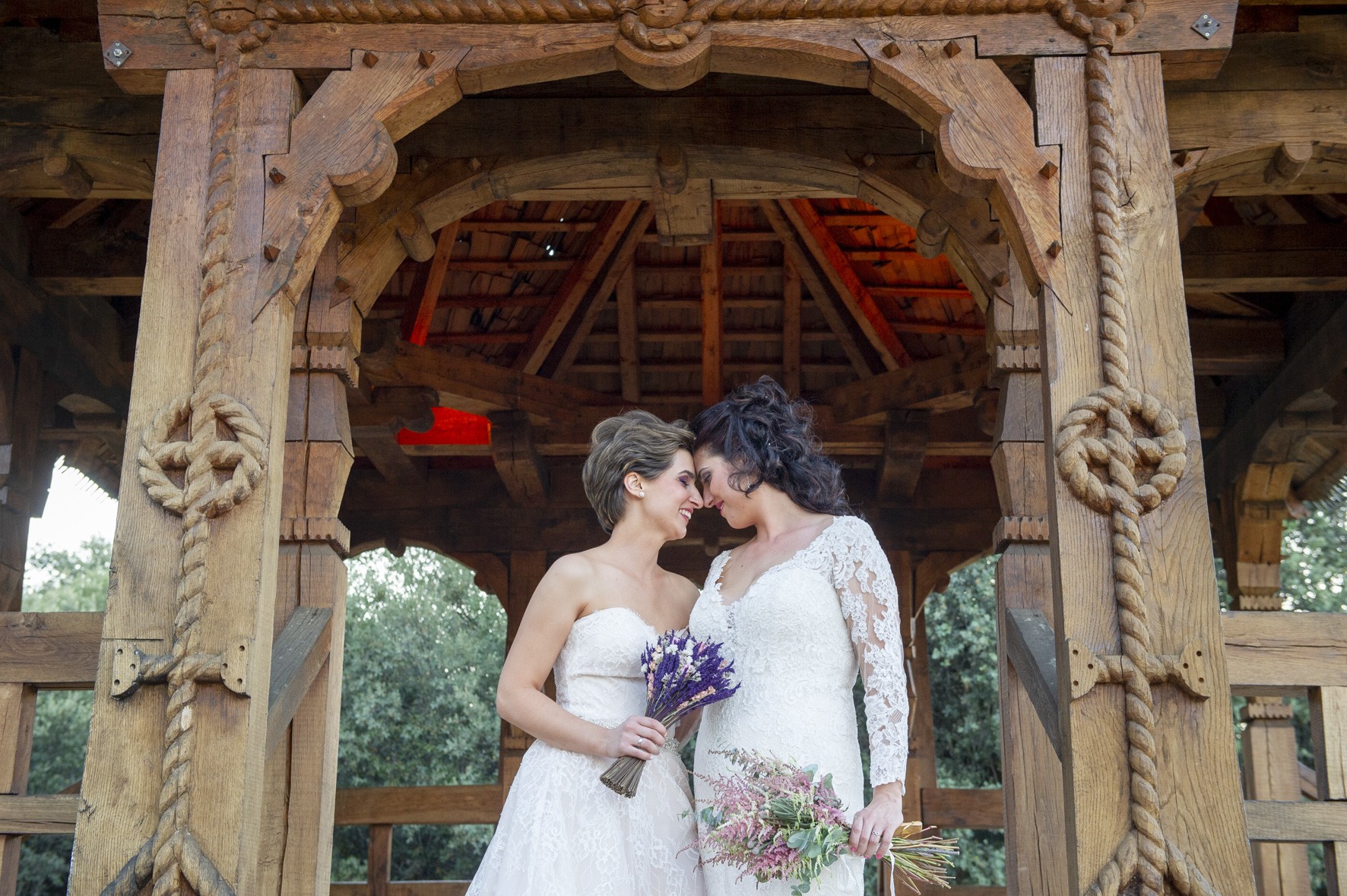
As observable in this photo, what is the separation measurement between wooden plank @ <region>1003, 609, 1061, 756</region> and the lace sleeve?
1.14ft

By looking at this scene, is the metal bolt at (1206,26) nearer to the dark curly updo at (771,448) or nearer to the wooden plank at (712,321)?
the dark curly updo at (771,448)

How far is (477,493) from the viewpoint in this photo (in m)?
8.99

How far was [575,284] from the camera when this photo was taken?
7598mm

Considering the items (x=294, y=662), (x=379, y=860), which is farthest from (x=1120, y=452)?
(x=379, y=860)

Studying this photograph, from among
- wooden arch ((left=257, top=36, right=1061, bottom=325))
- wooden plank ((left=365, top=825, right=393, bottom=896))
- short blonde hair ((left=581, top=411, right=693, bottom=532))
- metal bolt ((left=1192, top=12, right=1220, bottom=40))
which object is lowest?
wooden plank ((left=365, top=825, right=393, bottom=896))

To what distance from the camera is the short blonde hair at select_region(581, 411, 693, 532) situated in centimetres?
373

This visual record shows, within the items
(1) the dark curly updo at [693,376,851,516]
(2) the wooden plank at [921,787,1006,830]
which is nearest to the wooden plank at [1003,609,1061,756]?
(1) the dark curly updo at [693,376,851,516]

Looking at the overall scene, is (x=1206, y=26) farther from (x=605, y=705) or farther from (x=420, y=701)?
(x=420, y=701)

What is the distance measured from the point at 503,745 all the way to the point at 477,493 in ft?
5.87

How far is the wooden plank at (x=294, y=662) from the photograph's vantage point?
3398mm

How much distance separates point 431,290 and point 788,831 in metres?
5.02

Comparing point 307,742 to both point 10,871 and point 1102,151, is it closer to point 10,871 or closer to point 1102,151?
point 10,871

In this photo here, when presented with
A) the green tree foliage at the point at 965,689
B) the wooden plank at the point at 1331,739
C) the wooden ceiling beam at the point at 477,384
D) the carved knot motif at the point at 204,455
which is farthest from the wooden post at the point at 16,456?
the green tree foliage at the point at 965,689

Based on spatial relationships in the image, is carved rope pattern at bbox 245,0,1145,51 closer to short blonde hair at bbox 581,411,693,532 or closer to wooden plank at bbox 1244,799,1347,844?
short blonde hair at bbox 581,411,693,532
